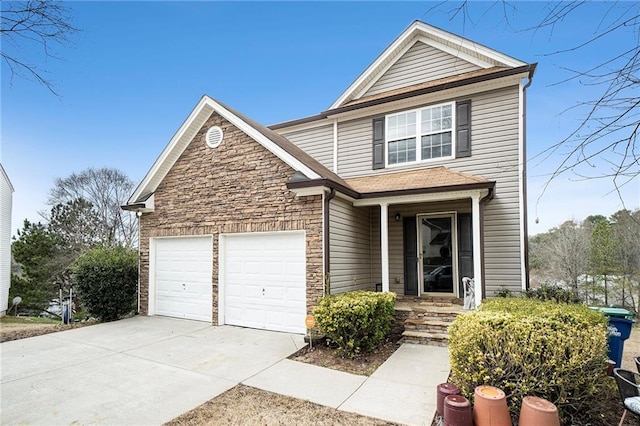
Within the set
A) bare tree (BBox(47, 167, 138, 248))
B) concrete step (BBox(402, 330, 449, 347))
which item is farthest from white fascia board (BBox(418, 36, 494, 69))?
bare tree (BBox(47, 167, 138, 248))

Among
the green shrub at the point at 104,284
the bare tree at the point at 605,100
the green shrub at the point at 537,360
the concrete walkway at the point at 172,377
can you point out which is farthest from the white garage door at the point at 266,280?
the bare tree at the point at 605,100

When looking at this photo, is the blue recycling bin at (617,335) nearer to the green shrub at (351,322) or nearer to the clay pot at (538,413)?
the clay pot at (538,413)

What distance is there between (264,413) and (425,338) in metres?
4.04

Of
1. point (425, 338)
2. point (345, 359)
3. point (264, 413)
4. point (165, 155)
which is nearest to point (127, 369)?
point (264, 413)

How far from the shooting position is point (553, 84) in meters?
2.74

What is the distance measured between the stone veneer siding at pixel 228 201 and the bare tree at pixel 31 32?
15.8 ft

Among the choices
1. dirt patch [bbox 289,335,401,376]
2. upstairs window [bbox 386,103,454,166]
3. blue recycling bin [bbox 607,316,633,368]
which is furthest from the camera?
upstairs window [bbox 386,103,454,166]

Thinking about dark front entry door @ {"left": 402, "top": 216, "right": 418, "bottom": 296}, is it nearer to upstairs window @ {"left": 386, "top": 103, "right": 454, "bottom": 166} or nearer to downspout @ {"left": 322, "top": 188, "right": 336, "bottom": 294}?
upstairs window @ {"left": 386, "top": 103, "right": 454, "bottom": 166}

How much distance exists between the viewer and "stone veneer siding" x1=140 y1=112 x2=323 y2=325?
7621 mm

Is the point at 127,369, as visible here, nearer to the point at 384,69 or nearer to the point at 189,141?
the point at 189,141

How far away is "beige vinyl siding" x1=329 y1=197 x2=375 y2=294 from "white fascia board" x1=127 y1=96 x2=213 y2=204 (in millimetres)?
4615

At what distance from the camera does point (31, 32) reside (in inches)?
141

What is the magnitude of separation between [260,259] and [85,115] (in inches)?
584

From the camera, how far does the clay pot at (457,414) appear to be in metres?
3.56
